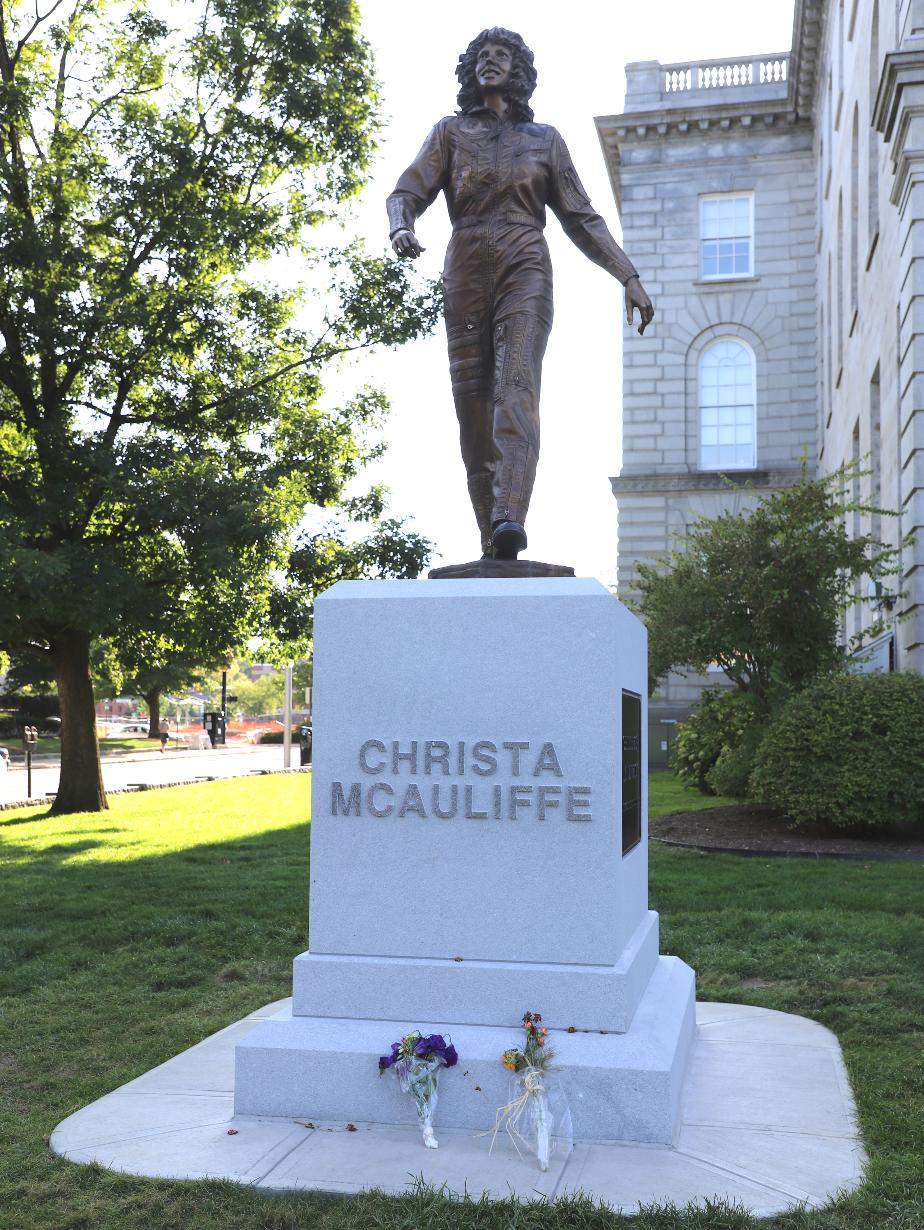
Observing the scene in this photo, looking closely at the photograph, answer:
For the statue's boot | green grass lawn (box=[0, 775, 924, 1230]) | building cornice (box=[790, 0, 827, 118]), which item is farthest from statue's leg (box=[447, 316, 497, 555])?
building cornice (box=[790, 0, 827, 118])

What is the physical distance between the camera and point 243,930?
8984 millimetres

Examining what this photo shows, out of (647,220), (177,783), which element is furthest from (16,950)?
(647,220)

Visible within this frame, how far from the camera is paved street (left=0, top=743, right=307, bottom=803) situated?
25438mm

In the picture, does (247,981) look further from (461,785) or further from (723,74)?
(723,74)

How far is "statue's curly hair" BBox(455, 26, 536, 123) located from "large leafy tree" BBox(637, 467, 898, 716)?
32.1 feet

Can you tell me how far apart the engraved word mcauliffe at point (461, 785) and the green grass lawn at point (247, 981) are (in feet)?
4.98

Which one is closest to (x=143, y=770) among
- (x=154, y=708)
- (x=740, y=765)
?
(x=740, y=765)

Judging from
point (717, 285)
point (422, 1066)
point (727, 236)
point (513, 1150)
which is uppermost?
point (727, 236)

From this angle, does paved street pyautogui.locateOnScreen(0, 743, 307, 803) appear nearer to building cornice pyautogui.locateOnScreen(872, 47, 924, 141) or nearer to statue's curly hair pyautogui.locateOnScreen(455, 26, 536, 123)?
building cornice pyautogui.locateOnScreen(872, 47, 924, 141)

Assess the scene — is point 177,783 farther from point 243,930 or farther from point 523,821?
point 523,821

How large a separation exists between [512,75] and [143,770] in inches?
1111

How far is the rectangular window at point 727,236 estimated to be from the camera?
32.5m

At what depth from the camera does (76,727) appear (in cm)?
1848

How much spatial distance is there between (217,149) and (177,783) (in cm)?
1311
